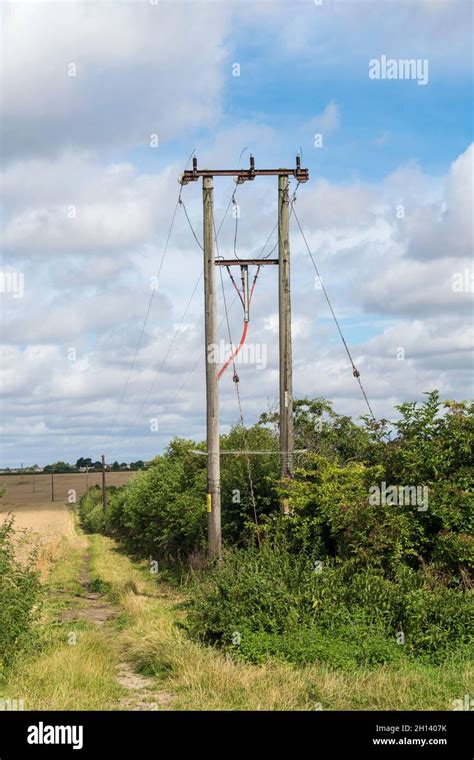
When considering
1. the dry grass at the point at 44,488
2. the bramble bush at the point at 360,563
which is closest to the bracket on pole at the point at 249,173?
the bramble bush at the point at 360,563

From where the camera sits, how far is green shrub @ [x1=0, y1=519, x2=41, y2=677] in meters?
11.6

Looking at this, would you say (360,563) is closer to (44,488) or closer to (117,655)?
(117,655)

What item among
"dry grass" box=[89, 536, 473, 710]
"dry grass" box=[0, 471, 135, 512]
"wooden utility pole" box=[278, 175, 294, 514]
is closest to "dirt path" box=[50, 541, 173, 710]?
"dry grass" box=[89, 536, 473, 710]

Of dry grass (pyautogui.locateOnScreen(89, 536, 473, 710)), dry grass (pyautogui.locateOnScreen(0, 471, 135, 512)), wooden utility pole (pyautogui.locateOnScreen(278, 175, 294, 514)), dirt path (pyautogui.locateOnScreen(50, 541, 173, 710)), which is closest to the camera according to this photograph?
dry grass (pyautogui.locateOnScreen(89, 536, 473, 710))

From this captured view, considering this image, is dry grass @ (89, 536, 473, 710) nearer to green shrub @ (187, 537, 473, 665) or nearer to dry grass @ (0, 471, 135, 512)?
green shrub @ (187, 537, 473, 665)

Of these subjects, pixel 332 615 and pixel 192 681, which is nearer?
pixel 192 681

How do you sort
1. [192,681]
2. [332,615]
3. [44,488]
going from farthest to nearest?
[44,488] → [332,615] → [192,681]

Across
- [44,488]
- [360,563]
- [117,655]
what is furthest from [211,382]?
[44,488]

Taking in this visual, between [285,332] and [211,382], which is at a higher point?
[285,332]

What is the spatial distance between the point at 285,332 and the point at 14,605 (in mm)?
8845

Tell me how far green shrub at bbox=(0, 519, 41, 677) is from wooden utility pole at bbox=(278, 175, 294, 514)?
→ 6.64m

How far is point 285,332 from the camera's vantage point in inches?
726
